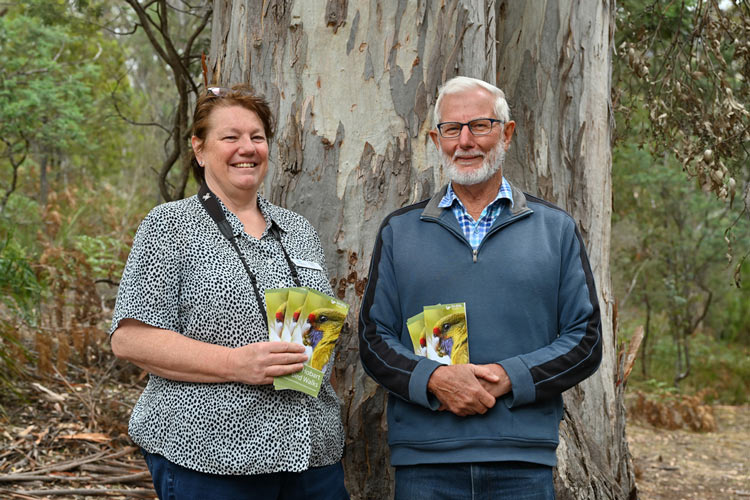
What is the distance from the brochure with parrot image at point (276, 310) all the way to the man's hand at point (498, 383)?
61cm

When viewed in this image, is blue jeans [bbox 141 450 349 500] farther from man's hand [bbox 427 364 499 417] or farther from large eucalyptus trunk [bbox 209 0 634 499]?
large eucalyptus trunk [bbox 209 0 634 499]

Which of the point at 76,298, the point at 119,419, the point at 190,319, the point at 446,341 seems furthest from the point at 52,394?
the point at 446,341

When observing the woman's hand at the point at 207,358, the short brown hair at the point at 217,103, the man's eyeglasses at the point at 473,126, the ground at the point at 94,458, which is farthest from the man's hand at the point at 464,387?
the ground at the point at 94,458

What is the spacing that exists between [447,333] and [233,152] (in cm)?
88

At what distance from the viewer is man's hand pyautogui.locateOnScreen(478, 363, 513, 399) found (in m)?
2.26

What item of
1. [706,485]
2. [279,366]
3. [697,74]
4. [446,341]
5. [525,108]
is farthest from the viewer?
[706,485]

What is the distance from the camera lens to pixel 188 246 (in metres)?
2.24

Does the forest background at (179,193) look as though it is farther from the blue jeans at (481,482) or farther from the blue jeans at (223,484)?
the blue jeans at (481,482)

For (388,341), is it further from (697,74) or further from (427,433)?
(697,74)

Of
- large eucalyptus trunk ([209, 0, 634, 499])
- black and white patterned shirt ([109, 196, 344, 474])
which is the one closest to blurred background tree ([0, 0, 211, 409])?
large eucalyptus trunk ([209, 0, 634, 499])

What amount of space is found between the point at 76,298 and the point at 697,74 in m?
5.67

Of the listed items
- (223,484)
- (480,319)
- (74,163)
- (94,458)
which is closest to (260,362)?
(223,484)

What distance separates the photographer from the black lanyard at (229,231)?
2.27 meters

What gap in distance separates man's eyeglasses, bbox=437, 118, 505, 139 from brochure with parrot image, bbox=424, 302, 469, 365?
610 mm
